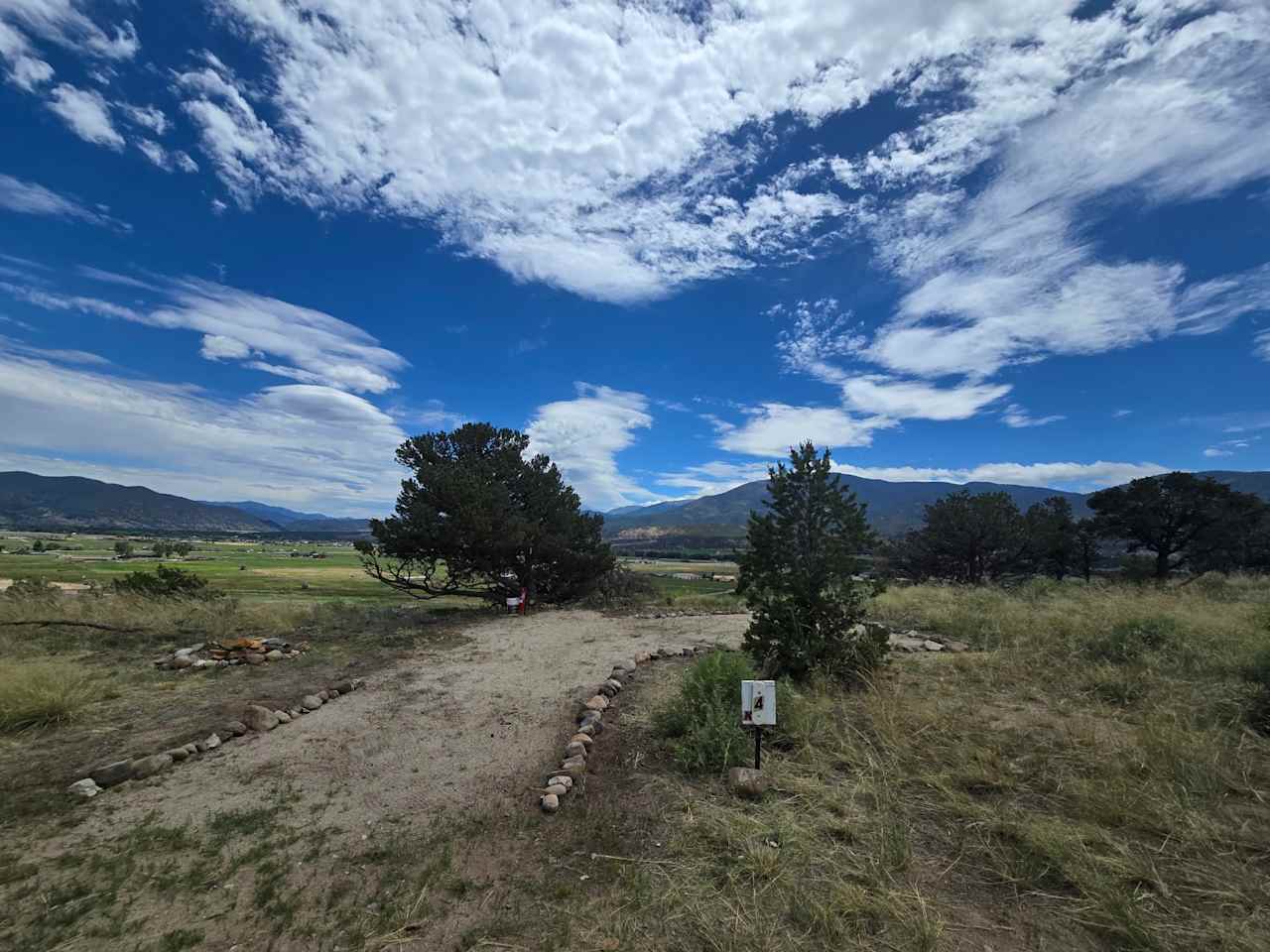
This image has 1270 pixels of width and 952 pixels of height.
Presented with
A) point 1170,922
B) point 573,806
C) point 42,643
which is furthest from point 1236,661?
point 42,643

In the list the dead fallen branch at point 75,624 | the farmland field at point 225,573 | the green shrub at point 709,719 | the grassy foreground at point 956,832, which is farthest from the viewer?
the farmland field at point 225,573

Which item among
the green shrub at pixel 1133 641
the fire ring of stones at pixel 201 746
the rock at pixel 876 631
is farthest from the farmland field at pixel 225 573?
the green shrub at pixel 1133 641

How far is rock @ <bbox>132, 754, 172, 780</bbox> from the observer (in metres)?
5.52

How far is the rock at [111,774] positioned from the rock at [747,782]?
5963 mm

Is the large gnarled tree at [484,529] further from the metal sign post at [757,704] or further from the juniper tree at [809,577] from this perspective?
the metal sign post at [757,704]

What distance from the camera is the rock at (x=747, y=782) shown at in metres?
4.93

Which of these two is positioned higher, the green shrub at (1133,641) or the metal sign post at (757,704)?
the green shrub at (1133,641)

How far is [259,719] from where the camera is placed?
22.8 feet

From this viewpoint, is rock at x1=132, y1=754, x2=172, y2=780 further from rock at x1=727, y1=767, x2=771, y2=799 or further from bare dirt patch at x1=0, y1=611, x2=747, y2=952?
rock at x1=727, y1=767, x2=771, y2=799

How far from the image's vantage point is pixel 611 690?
8484 mm

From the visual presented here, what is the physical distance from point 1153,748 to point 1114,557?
4105 cm

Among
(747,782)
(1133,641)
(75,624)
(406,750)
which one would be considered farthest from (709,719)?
(75,624)

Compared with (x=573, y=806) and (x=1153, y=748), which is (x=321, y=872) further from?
(x=1153, y=748)

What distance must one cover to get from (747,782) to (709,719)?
949 millimetres
